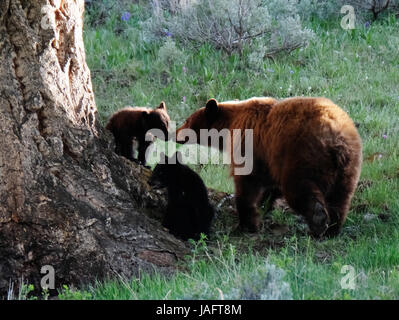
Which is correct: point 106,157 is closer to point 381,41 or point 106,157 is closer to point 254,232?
point 254,232

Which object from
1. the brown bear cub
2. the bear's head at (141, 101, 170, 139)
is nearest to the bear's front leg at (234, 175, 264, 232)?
the brown bear cub

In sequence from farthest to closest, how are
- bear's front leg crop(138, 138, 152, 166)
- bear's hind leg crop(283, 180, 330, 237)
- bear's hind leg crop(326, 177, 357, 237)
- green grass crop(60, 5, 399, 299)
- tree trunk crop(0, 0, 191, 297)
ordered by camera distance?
bear's front leg crop(138, 138, 152, 166)
bear's hind leg crop(326, 177, 357, 237)
bear's hind leg crop(283, 180, 330, 237)
tree trunk crop(0, 0, 191, 297)
green grass crop(60, 5, 399, 299)

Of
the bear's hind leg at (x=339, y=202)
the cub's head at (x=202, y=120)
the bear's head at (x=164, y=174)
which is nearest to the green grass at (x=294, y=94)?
the bear's hind leg at (x=339, y=202)

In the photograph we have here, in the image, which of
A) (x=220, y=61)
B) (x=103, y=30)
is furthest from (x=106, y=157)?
(x=103, y=30)

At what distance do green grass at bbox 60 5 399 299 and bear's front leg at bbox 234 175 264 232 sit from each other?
0.17 meters

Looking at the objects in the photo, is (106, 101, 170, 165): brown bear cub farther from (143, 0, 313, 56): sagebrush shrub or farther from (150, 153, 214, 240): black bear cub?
(143, 0, 313, 56): sagebrush shrub

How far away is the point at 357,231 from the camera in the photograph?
656cm

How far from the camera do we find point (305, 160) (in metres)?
5.85

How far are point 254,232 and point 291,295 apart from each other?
8.08 feet

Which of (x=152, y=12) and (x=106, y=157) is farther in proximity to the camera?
(x=152, y=12)

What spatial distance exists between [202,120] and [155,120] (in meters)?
1.00

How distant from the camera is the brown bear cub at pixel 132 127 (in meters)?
7.86

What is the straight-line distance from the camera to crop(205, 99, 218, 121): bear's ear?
7105 mm

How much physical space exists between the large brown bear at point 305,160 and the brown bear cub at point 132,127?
1.75 meters
